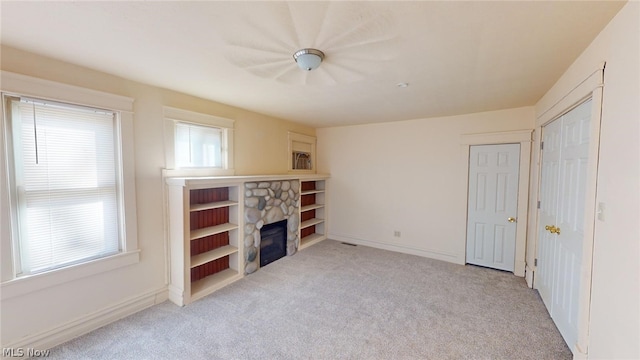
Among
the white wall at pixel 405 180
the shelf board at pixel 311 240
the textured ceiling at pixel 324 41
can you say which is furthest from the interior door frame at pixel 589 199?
the shelf board at pixel 311 240

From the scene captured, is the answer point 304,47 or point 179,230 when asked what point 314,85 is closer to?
point 304,47

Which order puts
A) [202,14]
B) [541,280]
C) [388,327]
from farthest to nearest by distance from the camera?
1. [541,280]
2. [388,327]
3. [202,14]

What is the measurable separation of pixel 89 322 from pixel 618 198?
413cm

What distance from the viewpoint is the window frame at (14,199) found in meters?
1.88

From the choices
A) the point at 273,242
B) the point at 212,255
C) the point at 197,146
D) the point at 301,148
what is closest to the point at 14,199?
the point at 197,146

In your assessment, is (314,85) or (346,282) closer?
(314,85)

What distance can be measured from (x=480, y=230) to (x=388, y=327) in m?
2.47

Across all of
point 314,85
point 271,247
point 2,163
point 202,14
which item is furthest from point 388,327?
point 2,163

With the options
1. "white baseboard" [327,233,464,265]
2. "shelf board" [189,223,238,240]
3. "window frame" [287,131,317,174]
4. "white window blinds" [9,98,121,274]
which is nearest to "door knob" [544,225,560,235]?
"white baseboard" [327,233,464,265]

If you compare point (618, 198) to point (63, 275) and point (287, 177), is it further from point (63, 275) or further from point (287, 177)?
point (63, 275)

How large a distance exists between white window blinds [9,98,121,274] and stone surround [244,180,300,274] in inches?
57.9

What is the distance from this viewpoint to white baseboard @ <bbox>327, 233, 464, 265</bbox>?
410 cm

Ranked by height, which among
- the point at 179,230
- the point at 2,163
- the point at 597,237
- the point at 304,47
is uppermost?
the point at 304,47

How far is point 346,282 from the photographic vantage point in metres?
3.33
